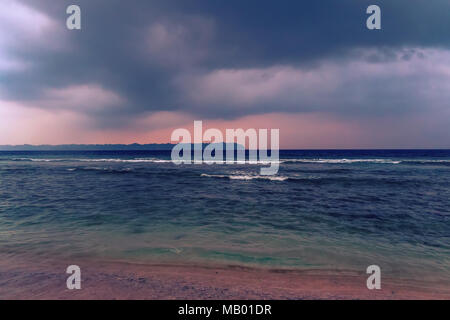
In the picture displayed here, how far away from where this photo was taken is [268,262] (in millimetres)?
7168

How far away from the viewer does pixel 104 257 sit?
291 inches

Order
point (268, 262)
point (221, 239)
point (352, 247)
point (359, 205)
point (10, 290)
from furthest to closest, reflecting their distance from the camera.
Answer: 1. point (359, 205)
2. point (221, 239)
3. point (352, 247)
4. point (268, 262)
5. point (10, 290)

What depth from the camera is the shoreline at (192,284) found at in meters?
5.31

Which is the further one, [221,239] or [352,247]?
[221,239]

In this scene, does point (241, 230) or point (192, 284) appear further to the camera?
point (241, 230)

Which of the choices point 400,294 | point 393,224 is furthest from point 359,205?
point 400,294

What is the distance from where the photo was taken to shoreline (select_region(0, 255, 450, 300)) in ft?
17.4

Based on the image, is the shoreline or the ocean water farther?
the ocean water

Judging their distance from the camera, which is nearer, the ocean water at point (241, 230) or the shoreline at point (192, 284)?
the shoreline at point (192, 284)

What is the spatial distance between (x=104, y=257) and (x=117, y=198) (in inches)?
407

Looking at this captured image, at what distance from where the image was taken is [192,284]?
579 centimetres
